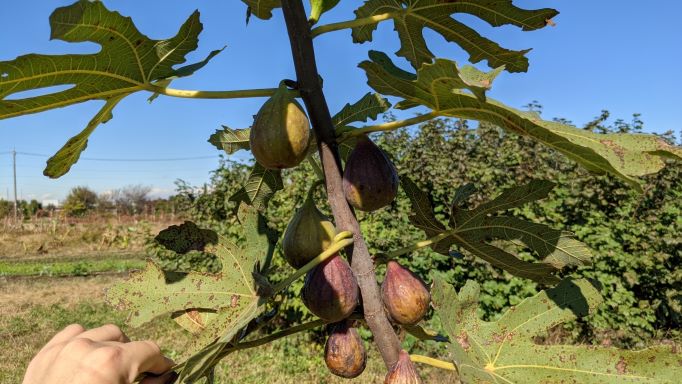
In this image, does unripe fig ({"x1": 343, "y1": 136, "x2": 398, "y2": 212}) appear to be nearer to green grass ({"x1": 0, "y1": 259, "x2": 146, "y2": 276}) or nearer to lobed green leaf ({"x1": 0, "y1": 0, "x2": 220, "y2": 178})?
lobed green leaf ({"x1": 0, "y1": 0, "x2": 220, "y2": 178})

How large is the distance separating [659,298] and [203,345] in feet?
16.5

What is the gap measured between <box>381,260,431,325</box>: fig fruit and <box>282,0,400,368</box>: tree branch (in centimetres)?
2

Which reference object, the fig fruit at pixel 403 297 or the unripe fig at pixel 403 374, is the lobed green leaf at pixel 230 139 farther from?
the unripe fig at pixel 403 374

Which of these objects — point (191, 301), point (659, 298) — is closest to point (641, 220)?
point (659, 298)

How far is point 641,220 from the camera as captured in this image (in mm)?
4875

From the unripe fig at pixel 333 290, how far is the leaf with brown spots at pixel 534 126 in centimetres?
29

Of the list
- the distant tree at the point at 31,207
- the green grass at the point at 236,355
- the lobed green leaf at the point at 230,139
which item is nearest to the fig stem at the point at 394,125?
the lobed green leaf at the point at 230,139

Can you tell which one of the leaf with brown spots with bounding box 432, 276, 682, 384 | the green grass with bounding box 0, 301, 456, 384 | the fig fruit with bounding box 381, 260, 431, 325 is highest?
the fig fruit with bounding box 381, 260, 431, 325

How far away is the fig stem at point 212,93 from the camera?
31.4 inches

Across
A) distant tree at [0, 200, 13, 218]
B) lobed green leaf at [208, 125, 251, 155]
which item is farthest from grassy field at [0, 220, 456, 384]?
distant tree at [0, 200, 13, 218]

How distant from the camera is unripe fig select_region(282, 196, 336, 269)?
84 cm

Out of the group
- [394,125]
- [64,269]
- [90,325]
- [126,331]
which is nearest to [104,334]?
[394,125]

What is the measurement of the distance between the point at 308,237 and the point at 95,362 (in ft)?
1.21

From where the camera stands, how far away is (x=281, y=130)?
0.74 meters
